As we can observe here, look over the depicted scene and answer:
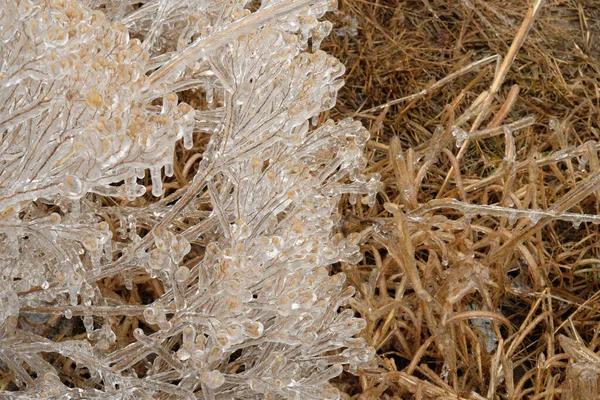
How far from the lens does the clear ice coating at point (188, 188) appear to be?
618mm

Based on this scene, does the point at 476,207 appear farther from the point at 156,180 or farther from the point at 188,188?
the point at 156,180

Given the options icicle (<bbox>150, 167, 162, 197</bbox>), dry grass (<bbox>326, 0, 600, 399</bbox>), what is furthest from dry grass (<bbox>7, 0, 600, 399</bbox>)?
icicle (<bbox>150, 167, 162, 197</bbox>)

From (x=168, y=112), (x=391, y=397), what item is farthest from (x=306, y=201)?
(x=391, y=397)

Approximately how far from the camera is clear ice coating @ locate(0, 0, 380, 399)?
618 mm

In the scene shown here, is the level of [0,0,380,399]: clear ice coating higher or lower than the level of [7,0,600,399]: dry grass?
higher

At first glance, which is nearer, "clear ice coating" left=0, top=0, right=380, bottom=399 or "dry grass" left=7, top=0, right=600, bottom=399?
"clear ice coating" left=0, top=0, right=380, bottom=399

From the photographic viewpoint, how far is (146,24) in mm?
1075

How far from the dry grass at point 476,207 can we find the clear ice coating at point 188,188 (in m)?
0.18

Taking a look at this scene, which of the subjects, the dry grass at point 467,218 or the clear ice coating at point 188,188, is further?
the dry grass at point 467,218

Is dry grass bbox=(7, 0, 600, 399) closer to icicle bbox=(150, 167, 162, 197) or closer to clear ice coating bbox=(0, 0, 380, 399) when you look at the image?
clear ice coating bbox=(0, 0, 380, 399)

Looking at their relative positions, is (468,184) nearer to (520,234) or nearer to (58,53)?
(520,234)

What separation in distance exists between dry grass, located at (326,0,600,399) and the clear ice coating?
179 millimetres

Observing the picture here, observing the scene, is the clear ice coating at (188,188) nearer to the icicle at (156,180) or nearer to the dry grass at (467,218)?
the icicle at (156,180)

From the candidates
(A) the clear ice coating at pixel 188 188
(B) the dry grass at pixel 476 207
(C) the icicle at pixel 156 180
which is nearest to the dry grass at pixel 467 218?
(B) the dry grass at pixel 476 207
